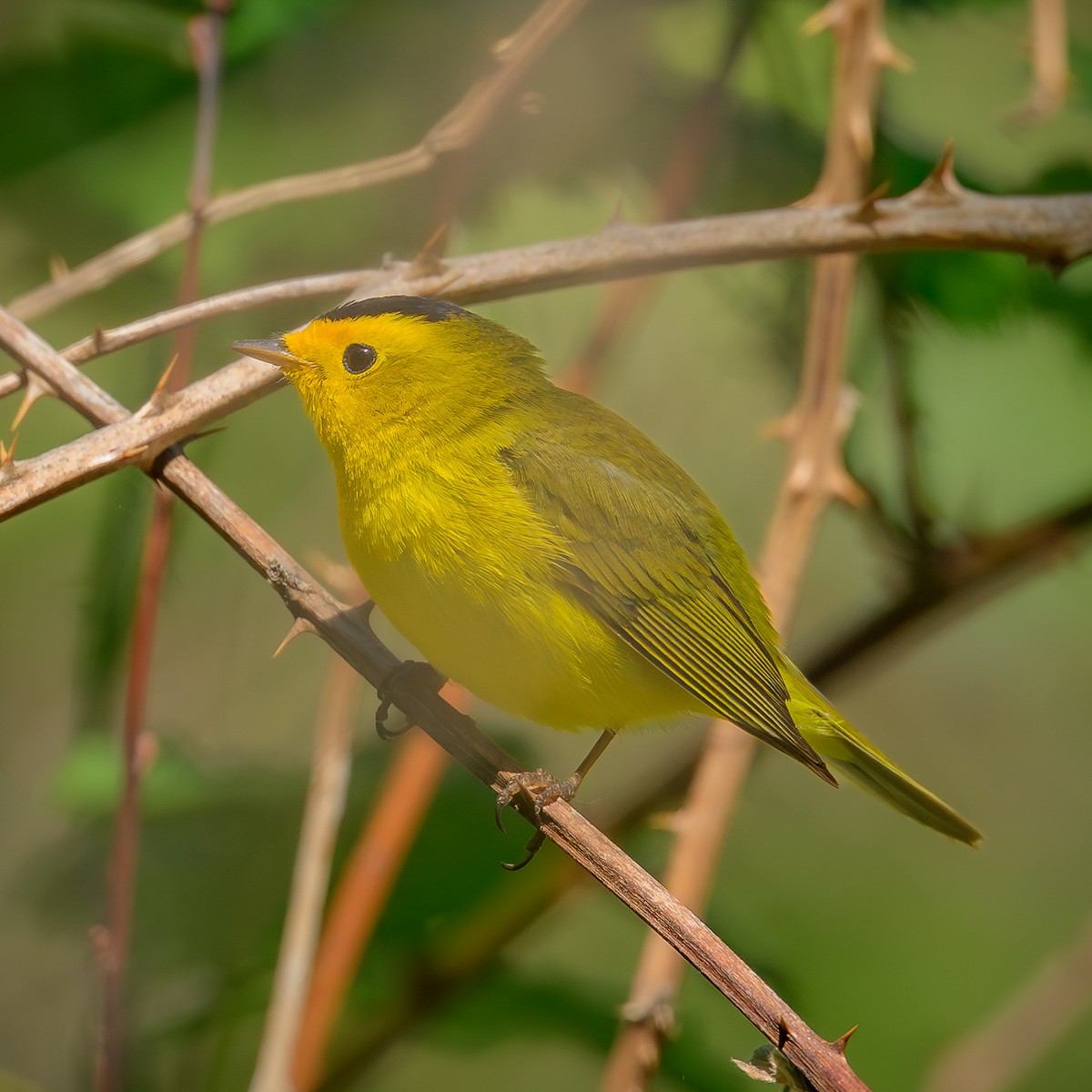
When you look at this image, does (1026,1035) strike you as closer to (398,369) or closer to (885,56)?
(398,369)

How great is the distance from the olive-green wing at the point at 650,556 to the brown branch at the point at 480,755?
41 centimetres

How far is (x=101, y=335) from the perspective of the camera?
1820mm

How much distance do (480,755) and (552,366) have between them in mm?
1795

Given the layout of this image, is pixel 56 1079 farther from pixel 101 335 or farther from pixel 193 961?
pixel 101 335

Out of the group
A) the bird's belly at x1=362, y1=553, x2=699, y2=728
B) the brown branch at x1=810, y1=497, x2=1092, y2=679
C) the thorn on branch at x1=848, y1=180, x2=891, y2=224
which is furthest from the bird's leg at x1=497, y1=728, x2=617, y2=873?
the thorn on branch at x1=848, y1=180, x2=891, y2=224

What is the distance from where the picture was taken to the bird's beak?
217 cm

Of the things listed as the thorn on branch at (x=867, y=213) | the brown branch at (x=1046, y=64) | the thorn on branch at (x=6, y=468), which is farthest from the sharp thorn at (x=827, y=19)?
the thorn on branch at (x=6, y=468)

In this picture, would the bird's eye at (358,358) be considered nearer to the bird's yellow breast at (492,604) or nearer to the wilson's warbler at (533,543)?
the wilson's warbler at (533,543)

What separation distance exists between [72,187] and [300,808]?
5.01 feet

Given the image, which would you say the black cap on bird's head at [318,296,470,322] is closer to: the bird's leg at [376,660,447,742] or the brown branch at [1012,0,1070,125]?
the bird's leg at [376,660,447,742]

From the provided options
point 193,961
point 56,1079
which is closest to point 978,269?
point 193,961

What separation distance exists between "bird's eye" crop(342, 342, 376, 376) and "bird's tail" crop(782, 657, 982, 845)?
1035 mm

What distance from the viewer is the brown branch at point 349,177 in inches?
84.6

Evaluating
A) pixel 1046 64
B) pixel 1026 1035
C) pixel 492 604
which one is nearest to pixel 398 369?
pixel 492 604
